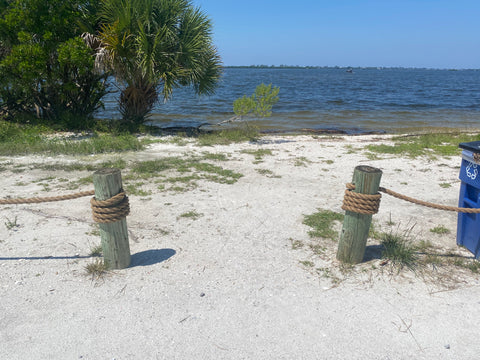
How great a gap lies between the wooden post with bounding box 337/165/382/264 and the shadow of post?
181 centimetres

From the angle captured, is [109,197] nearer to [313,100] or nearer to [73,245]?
[73,245]

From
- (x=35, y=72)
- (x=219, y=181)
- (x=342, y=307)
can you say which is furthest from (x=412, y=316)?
(x=35, y=72)

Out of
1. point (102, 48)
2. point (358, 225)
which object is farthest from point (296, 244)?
point (102, 48)

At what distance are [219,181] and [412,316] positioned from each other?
13.9ft

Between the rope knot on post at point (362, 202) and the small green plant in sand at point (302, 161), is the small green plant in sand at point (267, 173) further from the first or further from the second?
the rope knot on post at point (362, 202)

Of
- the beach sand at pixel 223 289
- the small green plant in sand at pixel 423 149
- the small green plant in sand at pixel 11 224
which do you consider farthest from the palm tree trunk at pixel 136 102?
the small green plant in sand at pixel 11 224

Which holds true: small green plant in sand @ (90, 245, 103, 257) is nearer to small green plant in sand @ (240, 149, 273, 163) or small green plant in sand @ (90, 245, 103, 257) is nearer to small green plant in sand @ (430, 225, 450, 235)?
small green plant in sand @ (430, 225, 450, 235)

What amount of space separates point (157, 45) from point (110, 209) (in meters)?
7.99

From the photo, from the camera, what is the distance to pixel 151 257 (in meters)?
4.07

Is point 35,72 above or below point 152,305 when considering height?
above

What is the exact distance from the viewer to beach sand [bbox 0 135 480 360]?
2.84 m

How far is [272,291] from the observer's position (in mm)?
3504

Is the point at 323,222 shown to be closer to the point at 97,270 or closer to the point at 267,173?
the point at 267,173

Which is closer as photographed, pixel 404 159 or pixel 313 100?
pixel 404 159
